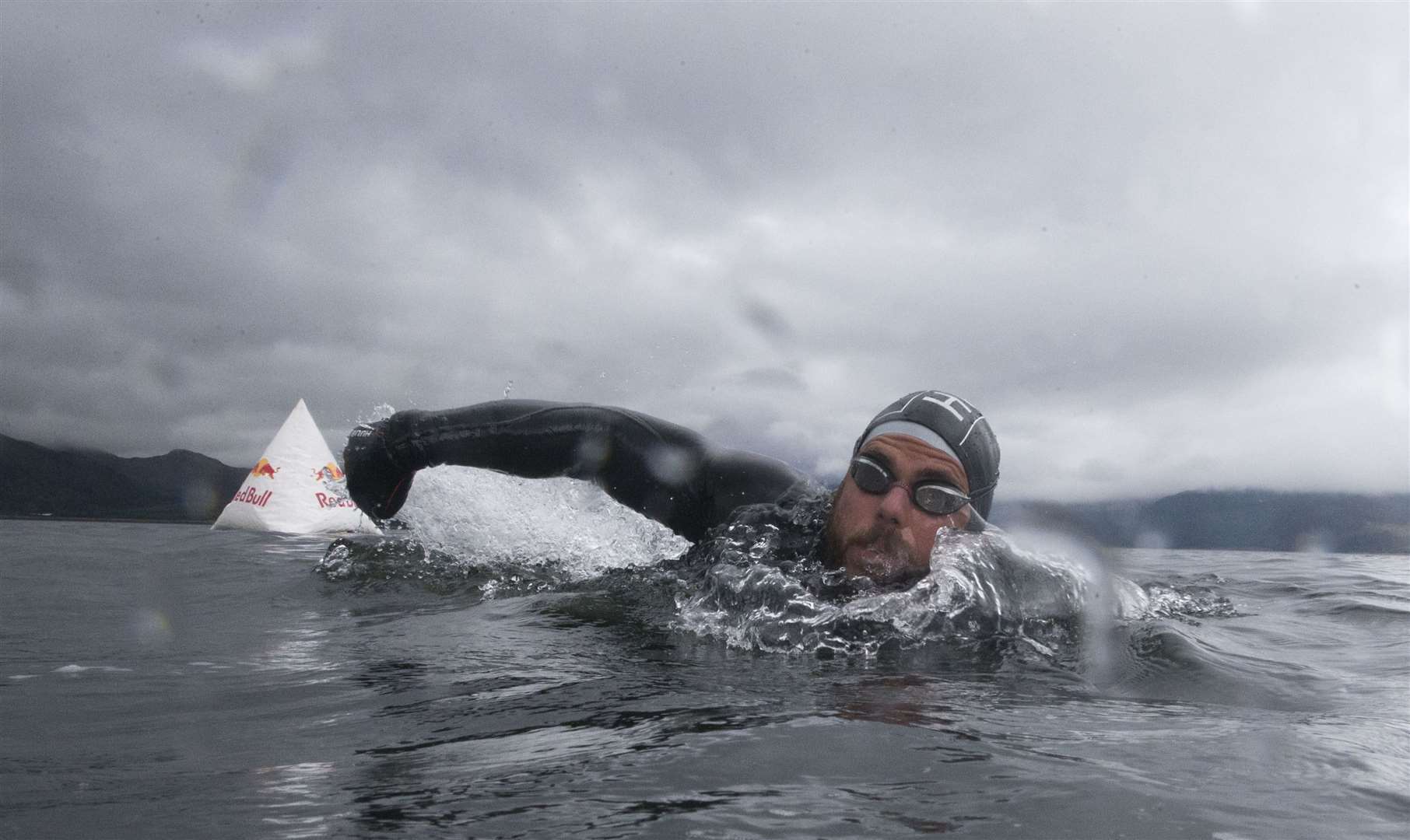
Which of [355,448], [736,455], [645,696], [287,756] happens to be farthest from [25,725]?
[736,455]

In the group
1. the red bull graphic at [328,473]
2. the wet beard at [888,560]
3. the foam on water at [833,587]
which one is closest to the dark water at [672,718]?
the foam on water at [833,587]

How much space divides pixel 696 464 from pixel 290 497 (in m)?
8.92

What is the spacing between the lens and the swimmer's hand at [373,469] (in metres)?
5.09

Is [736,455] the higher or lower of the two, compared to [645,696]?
higher

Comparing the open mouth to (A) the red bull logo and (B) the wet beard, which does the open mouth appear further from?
(A) the red bull logo

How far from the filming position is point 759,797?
Answer: 155cm

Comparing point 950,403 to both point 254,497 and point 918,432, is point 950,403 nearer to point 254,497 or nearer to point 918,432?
point 918,432

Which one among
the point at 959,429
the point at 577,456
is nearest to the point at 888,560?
the point at 959,429

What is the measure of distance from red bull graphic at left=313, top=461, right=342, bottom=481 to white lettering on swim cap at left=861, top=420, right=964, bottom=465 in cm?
933

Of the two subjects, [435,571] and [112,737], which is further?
[435,571]

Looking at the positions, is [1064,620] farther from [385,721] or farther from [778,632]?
[385,721]

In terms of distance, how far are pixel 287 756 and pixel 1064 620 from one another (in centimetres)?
359

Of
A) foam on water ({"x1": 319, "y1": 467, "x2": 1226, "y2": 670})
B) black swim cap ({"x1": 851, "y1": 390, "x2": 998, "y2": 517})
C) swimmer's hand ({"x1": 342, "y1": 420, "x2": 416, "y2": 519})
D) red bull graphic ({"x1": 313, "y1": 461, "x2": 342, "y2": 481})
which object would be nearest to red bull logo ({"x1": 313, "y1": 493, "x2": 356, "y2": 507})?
red bull graphic ({"x1": 313, "y1": 461, "x2": 342, "y2": 481})

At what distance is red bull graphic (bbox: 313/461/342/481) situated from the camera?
12.6m
